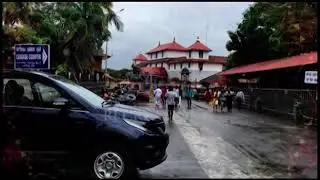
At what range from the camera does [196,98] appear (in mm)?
60625

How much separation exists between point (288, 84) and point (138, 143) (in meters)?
28.0

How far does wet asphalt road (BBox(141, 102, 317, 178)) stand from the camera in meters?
10.2

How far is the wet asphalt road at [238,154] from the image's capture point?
1020 cm

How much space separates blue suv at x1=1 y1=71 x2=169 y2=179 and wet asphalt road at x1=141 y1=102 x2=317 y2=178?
3.66ft

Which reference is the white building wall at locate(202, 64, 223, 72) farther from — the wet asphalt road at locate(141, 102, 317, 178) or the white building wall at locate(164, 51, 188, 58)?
the wet asphalt road at locate(141, 102, 317, 178)

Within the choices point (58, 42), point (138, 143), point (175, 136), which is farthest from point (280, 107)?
point (138, 143)

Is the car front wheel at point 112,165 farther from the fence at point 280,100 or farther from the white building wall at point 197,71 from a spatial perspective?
the white building wall at point 197,71

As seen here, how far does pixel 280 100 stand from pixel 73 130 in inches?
925

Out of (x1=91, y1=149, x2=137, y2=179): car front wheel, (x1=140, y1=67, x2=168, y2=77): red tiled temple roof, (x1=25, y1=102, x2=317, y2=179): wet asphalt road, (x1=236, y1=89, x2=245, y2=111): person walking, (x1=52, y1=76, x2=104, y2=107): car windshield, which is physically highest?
(x1=140, y1=67, x2=168, y2=77): red tiled temple roof

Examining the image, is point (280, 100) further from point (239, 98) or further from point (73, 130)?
point (73, 130)

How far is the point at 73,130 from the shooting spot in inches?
340

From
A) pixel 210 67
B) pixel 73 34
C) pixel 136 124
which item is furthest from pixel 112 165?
pixel 210 67

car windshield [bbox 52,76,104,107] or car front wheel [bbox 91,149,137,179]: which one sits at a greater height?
car windshield [bbox 52,76,104,107]

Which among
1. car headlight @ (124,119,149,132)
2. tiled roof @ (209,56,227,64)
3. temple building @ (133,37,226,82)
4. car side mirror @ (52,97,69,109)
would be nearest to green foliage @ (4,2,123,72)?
car side mirror @ (52,97,69,109)
